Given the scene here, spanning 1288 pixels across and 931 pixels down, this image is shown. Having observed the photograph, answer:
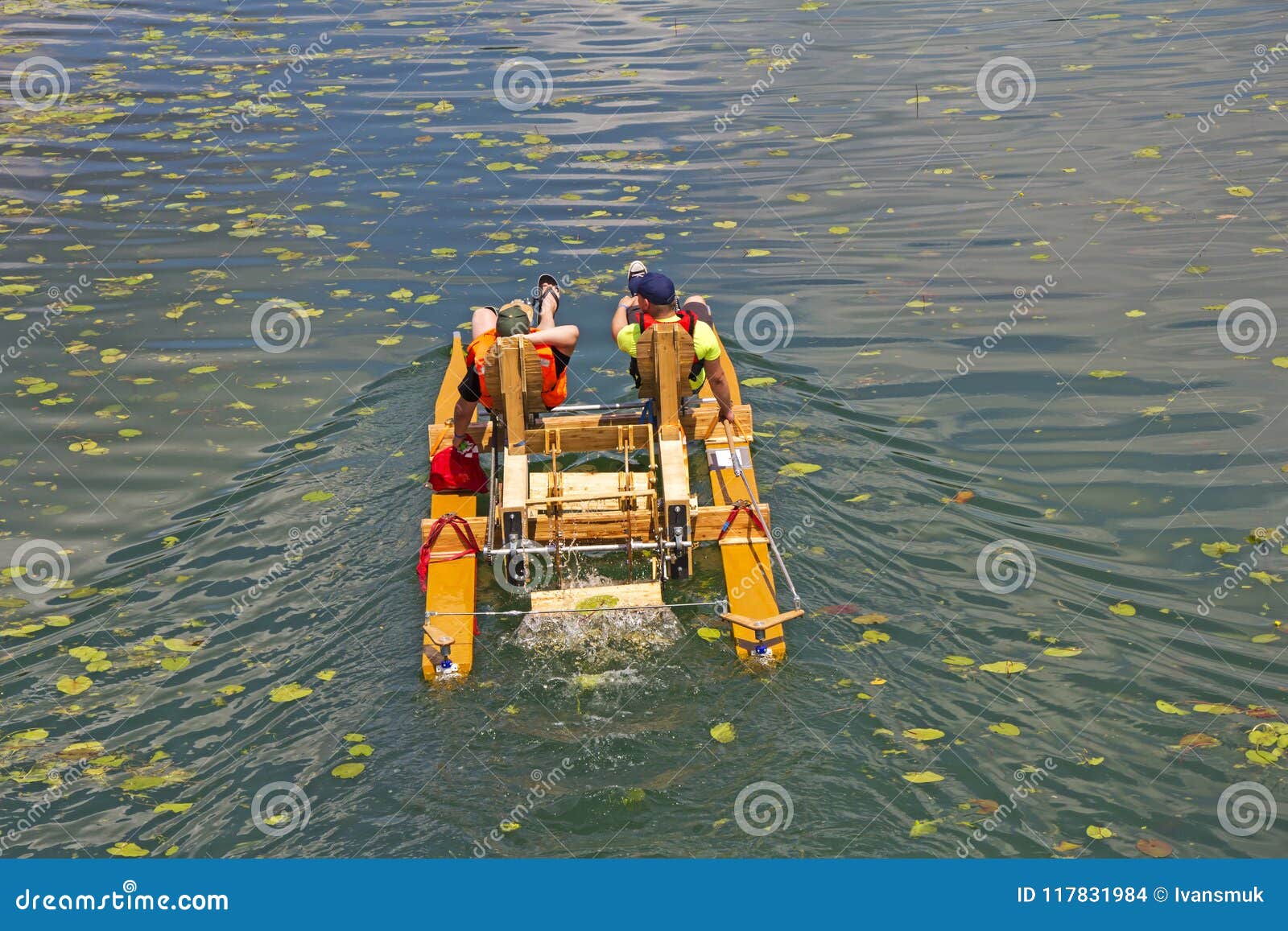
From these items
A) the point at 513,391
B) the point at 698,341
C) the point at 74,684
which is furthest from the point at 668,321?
the point at 74,684

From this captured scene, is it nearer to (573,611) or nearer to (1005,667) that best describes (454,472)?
(573,611)

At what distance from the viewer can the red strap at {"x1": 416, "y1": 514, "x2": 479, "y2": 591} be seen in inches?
342

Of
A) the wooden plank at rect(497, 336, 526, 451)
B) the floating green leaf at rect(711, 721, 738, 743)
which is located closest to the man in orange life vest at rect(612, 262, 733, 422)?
the wooden plank at rect(497, 336, 526, 451)

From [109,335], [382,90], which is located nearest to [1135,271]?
[109,335]

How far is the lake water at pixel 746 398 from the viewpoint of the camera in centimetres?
677

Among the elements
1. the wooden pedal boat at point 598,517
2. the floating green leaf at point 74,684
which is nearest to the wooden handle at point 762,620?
the wooden pedal boat at point 598,517

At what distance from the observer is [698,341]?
9.29 meters

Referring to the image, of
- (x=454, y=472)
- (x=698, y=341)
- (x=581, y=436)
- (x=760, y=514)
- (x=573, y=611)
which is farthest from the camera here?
(x=454, y=472)

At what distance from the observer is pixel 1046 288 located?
13.1 metres

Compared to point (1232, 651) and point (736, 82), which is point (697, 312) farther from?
point (736, 82)

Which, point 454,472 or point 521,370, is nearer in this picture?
point 521,370

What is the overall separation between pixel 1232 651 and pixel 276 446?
7.53 m

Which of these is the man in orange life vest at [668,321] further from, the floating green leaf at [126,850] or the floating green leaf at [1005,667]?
the floating green leaf at [126,850]

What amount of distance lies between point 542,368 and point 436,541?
149cm
